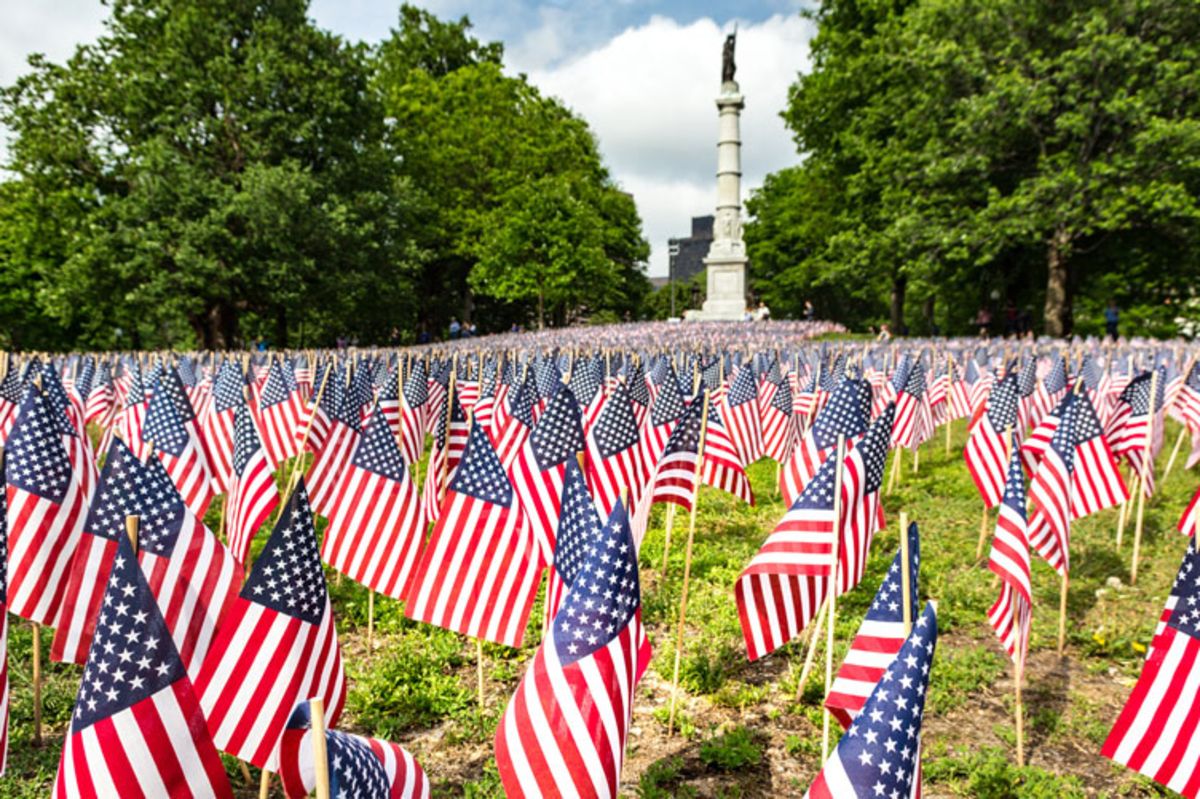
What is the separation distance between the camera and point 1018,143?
27.0 metres

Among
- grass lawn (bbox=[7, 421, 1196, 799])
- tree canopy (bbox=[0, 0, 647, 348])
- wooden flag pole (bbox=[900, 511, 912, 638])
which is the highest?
tree canopy (bbox=[0, 0, 647, 348])

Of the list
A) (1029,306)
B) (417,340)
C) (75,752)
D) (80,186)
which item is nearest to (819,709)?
(75,752)

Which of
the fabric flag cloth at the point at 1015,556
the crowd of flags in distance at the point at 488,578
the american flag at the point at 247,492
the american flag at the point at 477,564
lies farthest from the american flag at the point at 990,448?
the american flag at the point at 247,492

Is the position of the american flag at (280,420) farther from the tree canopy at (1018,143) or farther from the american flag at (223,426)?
the tree canopy at (1018,143)

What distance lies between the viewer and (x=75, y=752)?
6.83 ft

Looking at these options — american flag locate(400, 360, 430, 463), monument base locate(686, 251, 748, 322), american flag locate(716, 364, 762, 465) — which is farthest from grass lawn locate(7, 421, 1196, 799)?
monument base locate(686, 251, 748, 322)

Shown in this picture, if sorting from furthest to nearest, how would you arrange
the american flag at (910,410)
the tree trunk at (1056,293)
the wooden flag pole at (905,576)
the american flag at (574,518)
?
the tree trunk at (1056,293), the american flag at (910,410), the american flag at (574,518), the wooden flag pole at (905,576)

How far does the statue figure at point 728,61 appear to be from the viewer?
42125 millimetres

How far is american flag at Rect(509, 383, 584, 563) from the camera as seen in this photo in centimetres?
469

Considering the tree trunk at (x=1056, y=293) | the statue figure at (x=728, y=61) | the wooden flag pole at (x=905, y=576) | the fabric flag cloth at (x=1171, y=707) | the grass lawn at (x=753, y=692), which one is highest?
the statue figure at (x=728, y=61)

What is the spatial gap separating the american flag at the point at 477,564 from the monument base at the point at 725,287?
32685 millimetres

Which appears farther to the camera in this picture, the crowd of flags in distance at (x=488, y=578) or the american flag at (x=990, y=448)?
the american flag at (x=990, y=448)

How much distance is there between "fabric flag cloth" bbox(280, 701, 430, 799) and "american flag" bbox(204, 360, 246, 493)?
5286 millimetres

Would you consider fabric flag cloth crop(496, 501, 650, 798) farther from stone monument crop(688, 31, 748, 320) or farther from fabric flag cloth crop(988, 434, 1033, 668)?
stone monument crop(688, 31, 748, 320)
